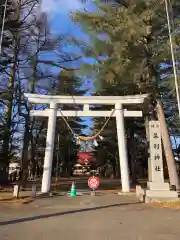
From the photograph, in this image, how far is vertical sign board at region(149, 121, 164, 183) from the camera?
46.9 ft

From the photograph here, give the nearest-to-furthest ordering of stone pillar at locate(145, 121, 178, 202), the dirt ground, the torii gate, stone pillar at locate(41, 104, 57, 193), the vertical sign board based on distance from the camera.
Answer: the dirt ground → stone pillar at locate(145, 121, 178, 202) → the vertical sign board → stone pillar at locate(41, 104, 57, 193) → the torii gate

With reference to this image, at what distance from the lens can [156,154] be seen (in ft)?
48.9

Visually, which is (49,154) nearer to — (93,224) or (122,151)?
(122,151)

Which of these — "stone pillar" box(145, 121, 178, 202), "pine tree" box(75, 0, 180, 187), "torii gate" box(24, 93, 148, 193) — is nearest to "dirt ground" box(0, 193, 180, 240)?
"stone pillar" box(145, 121, 178, 202)

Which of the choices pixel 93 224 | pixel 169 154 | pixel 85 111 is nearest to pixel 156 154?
pixel 169 154

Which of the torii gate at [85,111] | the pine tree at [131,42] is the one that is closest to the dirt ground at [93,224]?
the torii gate at [85,111]

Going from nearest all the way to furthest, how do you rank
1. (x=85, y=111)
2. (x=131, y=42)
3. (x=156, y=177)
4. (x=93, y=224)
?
(x=93, y=224)
(x=156, y=177)
(x=131, y=42)
(x=85, y=111)

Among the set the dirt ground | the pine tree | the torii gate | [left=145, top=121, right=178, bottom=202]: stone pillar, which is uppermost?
the pine tree

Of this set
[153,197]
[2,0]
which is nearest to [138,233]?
[153,197]

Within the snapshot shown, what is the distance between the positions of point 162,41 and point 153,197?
29.1ft

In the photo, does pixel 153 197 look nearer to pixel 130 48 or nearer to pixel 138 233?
pixel 138 233

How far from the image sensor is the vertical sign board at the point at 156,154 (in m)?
14.3

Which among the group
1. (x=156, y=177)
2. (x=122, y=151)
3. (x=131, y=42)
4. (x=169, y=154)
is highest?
(x=131, y=42)

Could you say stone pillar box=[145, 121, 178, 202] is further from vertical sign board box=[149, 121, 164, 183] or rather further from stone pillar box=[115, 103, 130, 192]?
stone pillar box=[115, 103, 130, 192]
